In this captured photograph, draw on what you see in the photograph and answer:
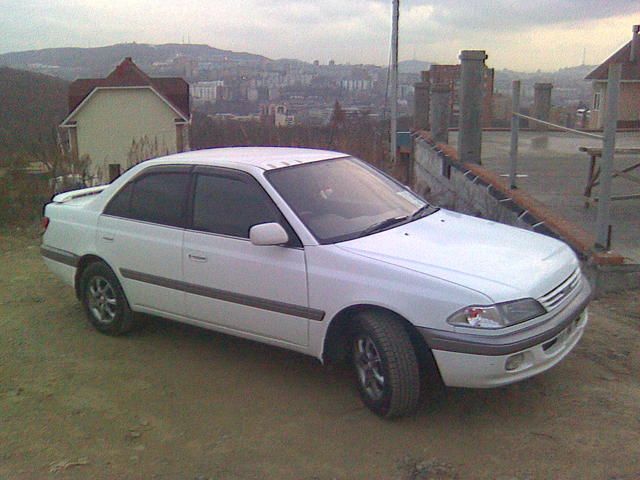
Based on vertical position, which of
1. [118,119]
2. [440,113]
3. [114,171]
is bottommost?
[118,119]

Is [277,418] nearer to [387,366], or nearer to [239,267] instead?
[387,366]

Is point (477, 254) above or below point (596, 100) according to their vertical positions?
below

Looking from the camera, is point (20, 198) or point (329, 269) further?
point (20, 198)

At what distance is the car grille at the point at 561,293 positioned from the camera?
154 inches

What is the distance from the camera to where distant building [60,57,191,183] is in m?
42.0

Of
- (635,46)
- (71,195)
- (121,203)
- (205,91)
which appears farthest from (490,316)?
(205,91)

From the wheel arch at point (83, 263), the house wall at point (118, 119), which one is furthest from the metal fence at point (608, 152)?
the house wall at point (118, 119)

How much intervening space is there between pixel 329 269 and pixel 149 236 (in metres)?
1.76

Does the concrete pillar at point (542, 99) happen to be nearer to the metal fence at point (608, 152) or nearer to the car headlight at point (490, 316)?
the metal fence at point (608, 152)

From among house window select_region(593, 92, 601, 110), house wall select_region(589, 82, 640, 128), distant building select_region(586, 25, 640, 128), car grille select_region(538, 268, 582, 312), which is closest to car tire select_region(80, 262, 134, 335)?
car grille select_region(538, 268, 582, 312)

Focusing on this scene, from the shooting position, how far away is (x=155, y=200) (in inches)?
212

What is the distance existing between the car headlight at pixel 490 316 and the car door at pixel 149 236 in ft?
7.31

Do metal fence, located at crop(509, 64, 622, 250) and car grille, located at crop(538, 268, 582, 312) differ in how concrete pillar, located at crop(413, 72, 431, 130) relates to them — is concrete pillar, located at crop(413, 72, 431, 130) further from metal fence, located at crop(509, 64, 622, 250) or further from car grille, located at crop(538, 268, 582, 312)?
car grille, located at crop(538, 268, 582, 312)

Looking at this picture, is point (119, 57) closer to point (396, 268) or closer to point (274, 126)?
point (274, 126)
